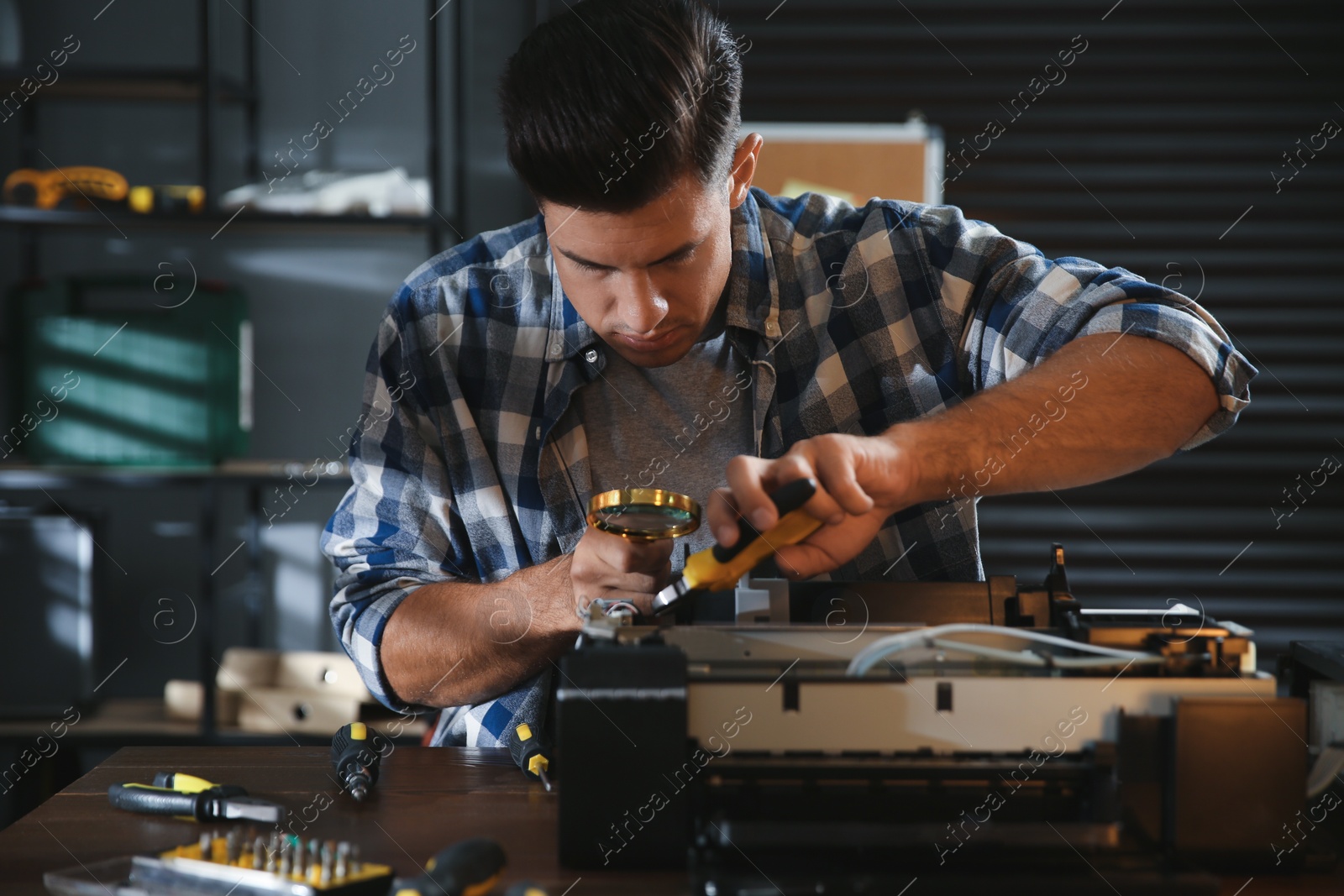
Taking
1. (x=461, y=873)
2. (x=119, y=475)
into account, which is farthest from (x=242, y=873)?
(x=119, y=475)

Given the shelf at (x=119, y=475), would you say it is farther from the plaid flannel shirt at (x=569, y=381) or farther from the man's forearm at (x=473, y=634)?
the man's forearm at (x=473, y=634)

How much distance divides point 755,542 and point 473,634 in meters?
0.49

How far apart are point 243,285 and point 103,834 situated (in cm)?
221

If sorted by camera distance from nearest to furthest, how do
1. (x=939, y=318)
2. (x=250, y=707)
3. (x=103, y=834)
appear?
(x=103, y=834) < (x=939, y=318) < (x=250, y=707)

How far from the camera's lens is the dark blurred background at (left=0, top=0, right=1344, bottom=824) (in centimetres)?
277

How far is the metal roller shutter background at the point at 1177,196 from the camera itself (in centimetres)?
280

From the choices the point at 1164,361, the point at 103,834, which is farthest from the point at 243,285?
the point at 1164,361

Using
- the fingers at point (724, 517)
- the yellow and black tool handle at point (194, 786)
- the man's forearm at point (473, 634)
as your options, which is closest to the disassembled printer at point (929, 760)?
the fingers at point (724, 517)

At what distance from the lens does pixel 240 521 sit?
281 centimetres

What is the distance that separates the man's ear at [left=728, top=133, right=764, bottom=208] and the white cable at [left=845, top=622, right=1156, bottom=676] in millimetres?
703

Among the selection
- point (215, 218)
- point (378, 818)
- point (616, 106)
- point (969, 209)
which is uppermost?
point (969, 209)

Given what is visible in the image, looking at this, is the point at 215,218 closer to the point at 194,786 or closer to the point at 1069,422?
the point at 194,786

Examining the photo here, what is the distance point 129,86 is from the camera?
2533mm

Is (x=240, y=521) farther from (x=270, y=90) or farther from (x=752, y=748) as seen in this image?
(x=752, y=748)
